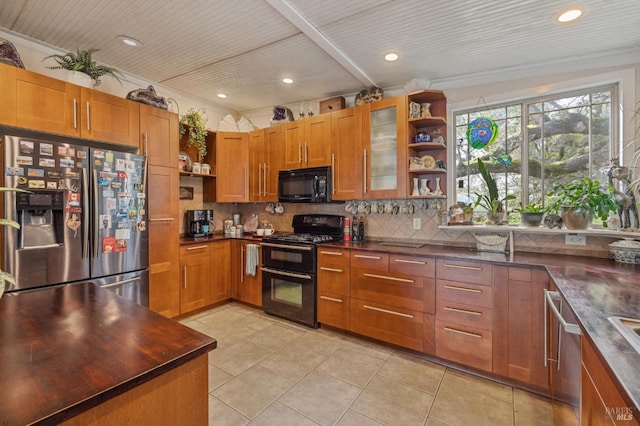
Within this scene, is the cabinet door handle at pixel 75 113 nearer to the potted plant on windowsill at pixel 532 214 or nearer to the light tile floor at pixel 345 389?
the light tile floor at pixel 345 389

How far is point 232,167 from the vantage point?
3902mm

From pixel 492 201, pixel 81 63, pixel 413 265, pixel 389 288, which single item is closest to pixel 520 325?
pixel 413 265

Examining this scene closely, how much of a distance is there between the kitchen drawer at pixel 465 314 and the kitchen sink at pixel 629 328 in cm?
120

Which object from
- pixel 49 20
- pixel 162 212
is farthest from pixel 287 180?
pixel 49 20

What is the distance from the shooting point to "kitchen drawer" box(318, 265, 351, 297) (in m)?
2.88

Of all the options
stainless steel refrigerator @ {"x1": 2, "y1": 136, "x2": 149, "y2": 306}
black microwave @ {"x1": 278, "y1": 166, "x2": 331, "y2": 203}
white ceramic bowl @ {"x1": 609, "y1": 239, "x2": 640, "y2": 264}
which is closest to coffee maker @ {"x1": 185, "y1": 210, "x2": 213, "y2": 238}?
stainless steel refrigerator @ {"x1": 2, "y1": 136, "x2": 149, "y2": 306}

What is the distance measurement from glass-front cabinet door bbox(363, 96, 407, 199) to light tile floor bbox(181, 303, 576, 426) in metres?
1.54

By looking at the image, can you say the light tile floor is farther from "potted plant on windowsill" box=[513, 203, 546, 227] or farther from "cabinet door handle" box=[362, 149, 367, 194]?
"cabinet door handle" box=[362, 149, 367, 194]

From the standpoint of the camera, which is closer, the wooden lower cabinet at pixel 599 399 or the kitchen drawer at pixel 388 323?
the wooden lower cabinet at pixel 599 399

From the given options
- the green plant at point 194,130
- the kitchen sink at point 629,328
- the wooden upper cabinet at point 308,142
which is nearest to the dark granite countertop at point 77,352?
the kitchen sink at point 629,328

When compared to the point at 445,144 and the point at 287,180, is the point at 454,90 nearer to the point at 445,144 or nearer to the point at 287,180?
the point at 445,144

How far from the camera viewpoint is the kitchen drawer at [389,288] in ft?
8.19

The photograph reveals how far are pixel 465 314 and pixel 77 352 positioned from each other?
239 cm

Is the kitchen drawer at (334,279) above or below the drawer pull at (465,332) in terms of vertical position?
above
